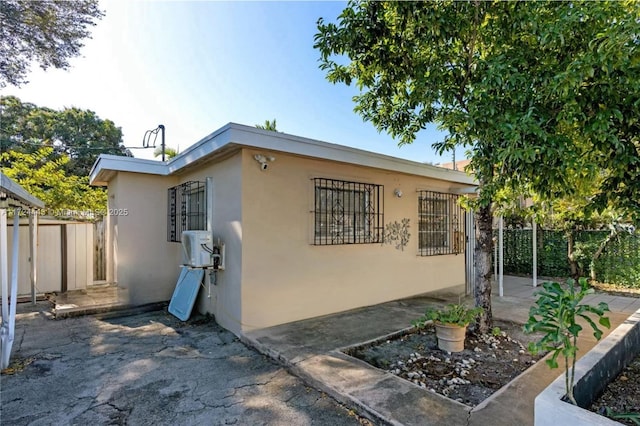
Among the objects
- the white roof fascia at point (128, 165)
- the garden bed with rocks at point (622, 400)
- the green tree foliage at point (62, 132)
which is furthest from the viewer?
the green tree foliage at point (62, 132)

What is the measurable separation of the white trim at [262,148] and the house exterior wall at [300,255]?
322 millimetres

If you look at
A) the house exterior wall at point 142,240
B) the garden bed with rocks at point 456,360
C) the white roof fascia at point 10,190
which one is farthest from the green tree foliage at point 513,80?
the house exterior wall at point 142,240

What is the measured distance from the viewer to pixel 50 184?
30.9 ft

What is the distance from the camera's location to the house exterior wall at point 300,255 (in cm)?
466

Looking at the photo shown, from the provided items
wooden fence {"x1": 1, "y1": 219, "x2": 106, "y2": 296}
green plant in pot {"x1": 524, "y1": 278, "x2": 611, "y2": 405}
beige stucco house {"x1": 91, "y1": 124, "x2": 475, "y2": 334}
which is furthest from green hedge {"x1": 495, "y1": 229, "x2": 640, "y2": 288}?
wooden fence {"x1": 1, "y1": 219, "x2": 106, "y2": 296}

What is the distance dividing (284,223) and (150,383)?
8.61 ft

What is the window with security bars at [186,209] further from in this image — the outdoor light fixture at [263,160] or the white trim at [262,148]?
the outdoor light fixture at [263,160]

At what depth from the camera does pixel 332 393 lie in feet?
9.60

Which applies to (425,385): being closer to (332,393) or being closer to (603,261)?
(332,393)

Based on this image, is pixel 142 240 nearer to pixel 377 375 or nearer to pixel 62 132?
pixel 377 375

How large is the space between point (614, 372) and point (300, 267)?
3854 mm

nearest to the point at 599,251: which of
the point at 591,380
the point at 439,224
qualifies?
the point at 439,224

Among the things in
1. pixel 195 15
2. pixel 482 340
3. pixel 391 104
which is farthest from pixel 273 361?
pixel 195 15

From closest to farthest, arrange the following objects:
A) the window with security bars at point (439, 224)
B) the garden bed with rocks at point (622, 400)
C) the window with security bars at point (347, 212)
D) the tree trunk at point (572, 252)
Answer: the garden bed with rocks at point (622, 400)
the window with security bars at point (347, 212)
the window with security bars at point (439, 224)
the tree trunk at point (572, 252)
